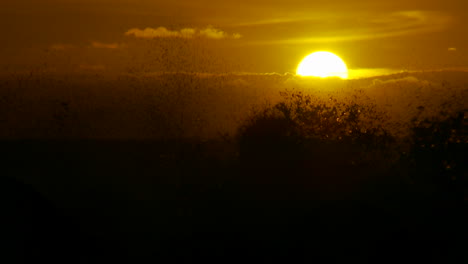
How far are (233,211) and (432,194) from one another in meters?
4.27

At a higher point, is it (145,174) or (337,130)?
(337,130)

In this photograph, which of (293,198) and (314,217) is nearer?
(314,217)

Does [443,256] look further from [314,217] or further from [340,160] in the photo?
[340,160]

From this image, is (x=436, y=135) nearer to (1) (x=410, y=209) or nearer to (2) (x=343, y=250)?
(1) (x=410, y=209)

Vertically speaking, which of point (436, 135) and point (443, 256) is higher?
point (436, 135)

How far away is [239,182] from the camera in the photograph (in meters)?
18.2

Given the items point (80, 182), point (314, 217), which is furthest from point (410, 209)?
point (80, 182)

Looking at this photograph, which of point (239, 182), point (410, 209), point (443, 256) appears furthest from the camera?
point (239, 182)

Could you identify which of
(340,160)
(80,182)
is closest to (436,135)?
(340,160)

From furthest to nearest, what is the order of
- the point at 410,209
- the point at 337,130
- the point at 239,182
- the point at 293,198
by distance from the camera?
the point at 337,130 < the point at 239,182 < the point at 293,198 < the point at 410,209

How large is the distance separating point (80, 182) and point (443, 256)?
40.8ft

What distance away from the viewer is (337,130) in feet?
71.6

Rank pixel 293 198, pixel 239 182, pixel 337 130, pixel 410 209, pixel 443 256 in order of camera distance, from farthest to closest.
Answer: pixel 337 130, pixel 239 182, pixel 293 198, pixel 410 209, pixel 443 256

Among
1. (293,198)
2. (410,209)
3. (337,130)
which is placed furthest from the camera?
(337,130)
